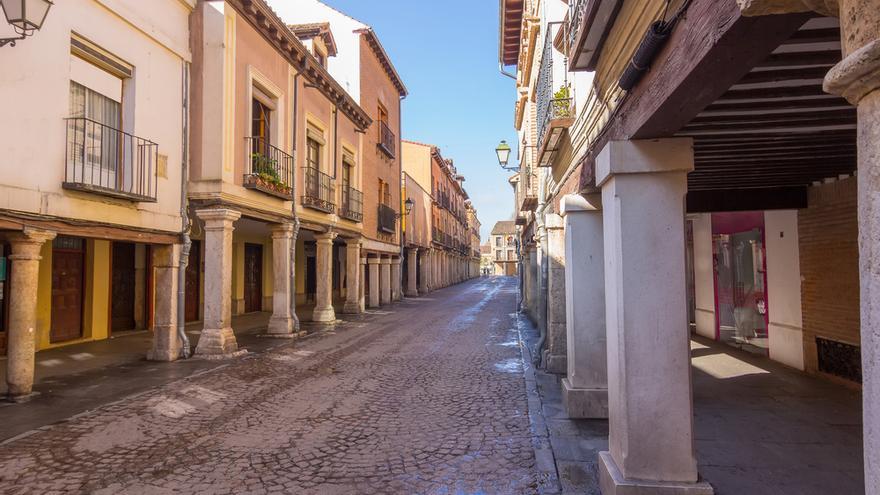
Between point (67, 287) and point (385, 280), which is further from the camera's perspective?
point (385, 280)

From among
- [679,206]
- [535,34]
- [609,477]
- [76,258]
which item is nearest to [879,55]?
[679,206]

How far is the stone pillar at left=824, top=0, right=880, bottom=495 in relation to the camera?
1277 mm

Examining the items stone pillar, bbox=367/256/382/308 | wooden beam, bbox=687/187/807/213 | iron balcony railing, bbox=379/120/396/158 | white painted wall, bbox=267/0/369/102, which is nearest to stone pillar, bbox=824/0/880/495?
wooden beam, bbox=687/187/807/213

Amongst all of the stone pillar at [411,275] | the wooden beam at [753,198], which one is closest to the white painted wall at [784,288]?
the wooden beam at [753,198]

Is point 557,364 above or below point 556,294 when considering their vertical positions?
below

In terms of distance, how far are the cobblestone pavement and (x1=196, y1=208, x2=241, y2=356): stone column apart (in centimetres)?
114

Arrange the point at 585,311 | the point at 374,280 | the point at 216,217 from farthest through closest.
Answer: the point at 374,280 < the point at 216,217 < the point at 585,311

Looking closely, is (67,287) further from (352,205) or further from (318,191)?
(352,205)

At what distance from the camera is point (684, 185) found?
3.29m

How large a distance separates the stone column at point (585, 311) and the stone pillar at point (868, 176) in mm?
3865

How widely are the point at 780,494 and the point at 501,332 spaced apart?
969 centimetres

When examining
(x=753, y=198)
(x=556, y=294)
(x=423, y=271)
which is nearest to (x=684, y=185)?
(x=556, y=294)

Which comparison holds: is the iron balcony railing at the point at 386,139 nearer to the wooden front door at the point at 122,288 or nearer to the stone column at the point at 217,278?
the wooden front door at the point at 122,288

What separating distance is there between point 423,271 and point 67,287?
2302cm
